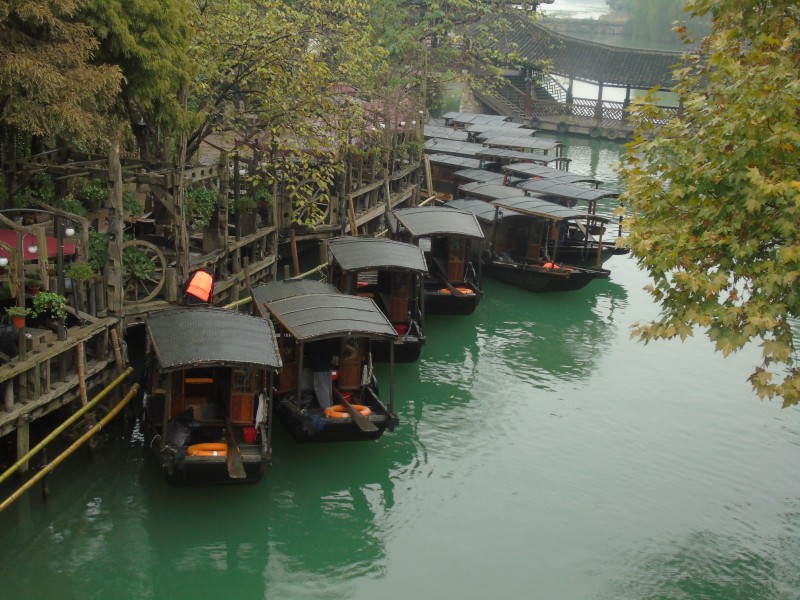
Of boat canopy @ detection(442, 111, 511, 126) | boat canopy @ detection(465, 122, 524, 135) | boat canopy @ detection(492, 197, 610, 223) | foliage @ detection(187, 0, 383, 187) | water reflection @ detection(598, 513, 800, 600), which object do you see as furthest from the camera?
boat canopy @ detection(442, 111, 511, 126)

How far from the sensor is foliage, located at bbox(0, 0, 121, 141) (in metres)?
10.5

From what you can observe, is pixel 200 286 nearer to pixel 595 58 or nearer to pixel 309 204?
pixel 309 204

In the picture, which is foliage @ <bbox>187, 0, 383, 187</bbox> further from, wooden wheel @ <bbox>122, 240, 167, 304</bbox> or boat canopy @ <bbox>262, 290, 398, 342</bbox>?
boat canopy @ <bbox>262, 290, 398, 342</bbox>

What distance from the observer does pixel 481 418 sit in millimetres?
15164

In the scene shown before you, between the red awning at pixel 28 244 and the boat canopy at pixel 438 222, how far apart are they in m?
7.94

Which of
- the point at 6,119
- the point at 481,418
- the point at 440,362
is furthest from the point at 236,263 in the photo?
the point at 6,119

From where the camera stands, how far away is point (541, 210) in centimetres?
2217

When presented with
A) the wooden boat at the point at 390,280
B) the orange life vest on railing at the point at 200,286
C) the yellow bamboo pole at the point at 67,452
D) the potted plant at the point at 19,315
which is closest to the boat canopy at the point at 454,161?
the wooden boat at the point at 390,280

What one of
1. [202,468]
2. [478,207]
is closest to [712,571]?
[202,468]

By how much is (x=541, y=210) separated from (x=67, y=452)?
14.1 metres

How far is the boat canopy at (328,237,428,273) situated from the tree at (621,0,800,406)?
693cm

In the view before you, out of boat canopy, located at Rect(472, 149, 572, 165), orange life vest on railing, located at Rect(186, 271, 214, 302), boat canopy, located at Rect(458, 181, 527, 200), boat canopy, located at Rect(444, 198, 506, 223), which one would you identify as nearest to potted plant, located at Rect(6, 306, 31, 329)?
orange life vest on railing, located at Rect(186, 271, 214, 302)

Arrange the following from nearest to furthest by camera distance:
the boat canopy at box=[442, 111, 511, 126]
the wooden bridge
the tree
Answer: the tree, the boat canopy at box=[442, 111, 511, 126], the wooden bridge

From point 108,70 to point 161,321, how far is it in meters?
3.31
